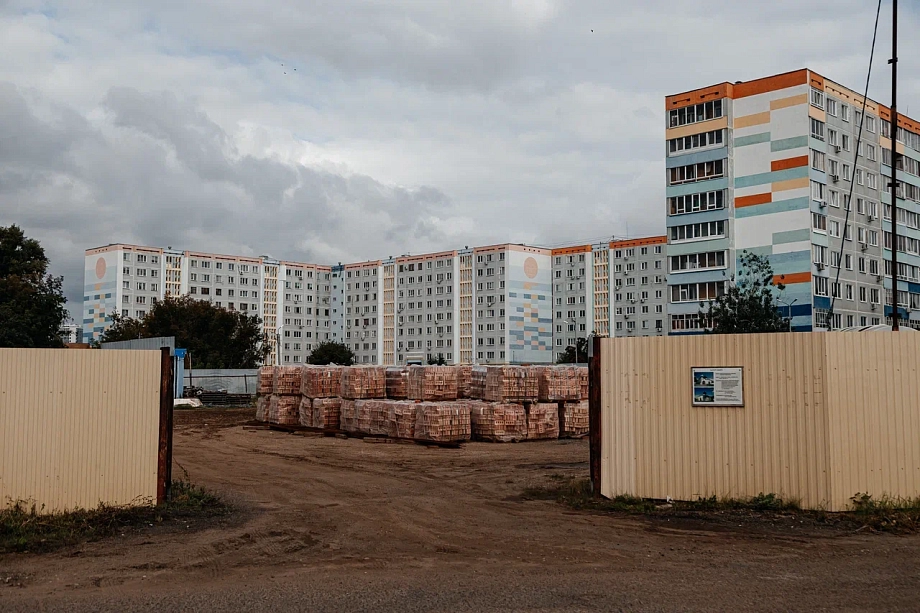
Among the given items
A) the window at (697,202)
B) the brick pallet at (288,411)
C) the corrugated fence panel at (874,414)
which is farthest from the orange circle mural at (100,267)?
the corrugated fence panel at (874,414)

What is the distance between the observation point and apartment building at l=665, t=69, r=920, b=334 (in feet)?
193

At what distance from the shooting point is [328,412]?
28203mm

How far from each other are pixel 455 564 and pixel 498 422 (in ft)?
54.5

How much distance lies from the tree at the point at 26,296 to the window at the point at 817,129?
5263 cm

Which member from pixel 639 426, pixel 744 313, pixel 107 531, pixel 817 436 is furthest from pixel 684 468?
pixel 744 313

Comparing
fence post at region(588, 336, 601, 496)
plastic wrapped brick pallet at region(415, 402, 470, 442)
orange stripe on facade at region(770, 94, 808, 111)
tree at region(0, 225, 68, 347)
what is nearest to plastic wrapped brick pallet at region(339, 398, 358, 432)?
plastic wrapped brick pallet at region(415, 402, 470, 442)

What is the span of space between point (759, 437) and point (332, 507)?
6.29 meters

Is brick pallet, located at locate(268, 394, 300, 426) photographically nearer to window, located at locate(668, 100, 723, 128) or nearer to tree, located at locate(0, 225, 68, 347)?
tree, located at locate(0, 225, 68, 347)

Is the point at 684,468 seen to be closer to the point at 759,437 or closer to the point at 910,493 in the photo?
the point at 759,437

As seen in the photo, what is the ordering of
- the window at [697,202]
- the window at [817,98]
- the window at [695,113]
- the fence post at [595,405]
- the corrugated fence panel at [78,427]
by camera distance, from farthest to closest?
the window at [695,113], the window at [697,202], the window at [817,98], the fence post at [595,405], the corrugated fence panel at [78,427]

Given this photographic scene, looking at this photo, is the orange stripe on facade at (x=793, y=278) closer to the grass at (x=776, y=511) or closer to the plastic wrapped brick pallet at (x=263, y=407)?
the plastic wrapped brick pallet at (x=263, y=407)

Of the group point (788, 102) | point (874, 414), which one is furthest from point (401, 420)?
point (788, 102)

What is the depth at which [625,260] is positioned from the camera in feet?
372

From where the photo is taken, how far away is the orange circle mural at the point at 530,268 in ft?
399
